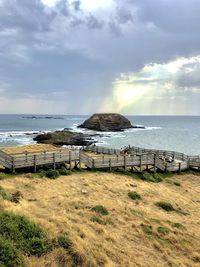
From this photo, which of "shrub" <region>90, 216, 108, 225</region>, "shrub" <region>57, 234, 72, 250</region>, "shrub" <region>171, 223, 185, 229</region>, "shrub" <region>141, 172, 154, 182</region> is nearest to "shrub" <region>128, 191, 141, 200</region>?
"shrub" <region>171, 223, 185, 229</region>

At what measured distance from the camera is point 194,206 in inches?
1000

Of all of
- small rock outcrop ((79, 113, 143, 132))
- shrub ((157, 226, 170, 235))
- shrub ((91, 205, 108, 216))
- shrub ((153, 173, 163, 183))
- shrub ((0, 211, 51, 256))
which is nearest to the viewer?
shrub ((0, 211, 51, 256))

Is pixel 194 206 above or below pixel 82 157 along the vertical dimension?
below

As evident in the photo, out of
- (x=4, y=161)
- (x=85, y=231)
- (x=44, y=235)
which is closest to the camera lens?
(x=44, y=235)

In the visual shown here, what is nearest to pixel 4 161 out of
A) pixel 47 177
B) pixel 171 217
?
pixel 47 177

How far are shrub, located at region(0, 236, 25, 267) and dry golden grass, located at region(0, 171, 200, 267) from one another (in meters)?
0.39

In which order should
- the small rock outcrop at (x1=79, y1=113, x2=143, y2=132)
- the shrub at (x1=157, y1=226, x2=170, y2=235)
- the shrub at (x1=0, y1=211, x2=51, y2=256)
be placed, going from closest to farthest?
the shrub at (x1=0, y1=211, x2=51, y2=256) → the shrub at (x1=157, y1=226, x2=170, y2=235) → the small rock outcrop at (x1=79, y1=113, x2=143, y2=132)

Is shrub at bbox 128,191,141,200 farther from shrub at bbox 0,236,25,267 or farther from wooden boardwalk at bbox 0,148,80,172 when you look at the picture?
shrub at bbox 0,236,25,267

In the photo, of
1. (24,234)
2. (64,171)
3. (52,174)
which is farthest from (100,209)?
(64,171)

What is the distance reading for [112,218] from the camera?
18656mm

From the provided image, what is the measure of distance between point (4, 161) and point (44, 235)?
1531cm

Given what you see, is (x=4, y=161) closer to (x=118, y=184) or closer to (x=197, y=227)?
(x=118, y=184)

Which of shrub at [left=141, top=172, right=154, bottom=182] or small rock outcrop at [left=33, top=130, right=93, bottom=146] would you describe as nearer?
shrub at [left=141, top=172, right=154, bottom=182]

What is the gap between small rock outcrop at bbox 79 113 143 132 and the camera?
14365cm
